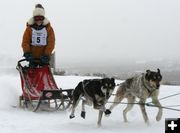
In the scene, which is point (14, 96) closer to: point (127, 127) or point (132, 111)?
point (132, 111)

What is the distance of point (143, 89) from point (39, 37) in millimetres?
2564

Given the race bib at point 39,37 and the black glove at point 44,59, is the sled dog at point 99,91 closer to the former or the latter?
the black glove at point 44,59

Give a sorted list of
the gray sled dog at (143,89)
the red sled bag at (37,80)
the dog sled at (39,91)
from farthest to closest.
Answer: the red sled bag at (37,80)
the dog sled at (39,91)
the gray sled dog at (143,89)

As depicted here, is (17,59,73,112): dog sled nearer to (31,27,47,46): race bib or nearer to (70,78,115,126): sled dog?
(31,27,47,46): race bib

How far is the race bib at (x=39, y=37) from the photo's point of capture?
880 cm

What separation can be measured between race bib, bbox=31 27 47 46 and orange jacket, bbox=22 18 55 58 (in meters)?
0.07

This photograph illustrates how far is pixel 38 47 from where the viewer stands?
8.95 m

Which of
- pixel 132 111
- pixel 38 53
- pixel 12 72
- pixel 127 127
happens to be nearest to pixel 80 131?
pixel 127 127

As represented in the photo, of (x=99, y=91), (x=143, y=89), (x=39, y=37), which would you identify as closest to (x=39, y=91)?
(x=39, y=37)

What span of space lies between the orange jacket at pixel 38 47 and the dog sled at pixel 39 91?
0.25m

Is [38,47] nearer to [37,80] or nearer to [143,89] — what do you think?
[37,80]

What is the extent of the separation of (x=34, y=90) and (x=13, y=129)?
2220 mm

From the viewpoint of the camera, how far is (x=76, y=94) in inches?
294

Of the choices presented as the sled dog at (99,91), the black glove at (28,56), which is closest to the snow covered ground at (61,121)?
the sled dog at (99,91)
